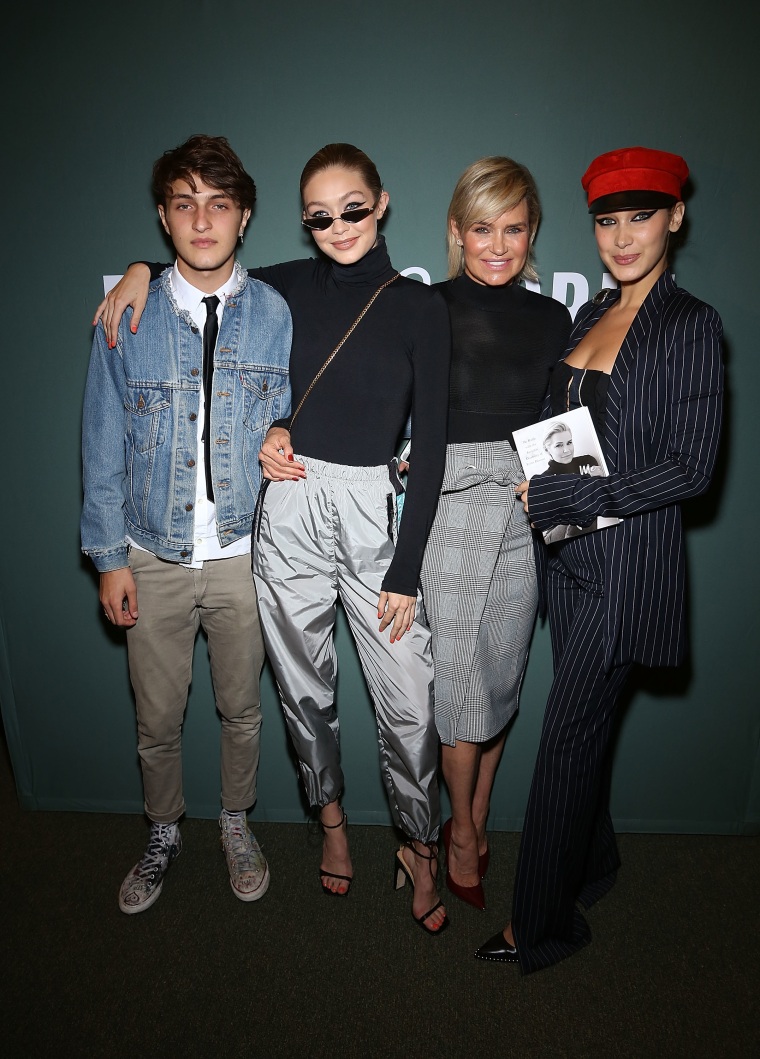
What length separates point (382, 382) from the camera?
1929 mm

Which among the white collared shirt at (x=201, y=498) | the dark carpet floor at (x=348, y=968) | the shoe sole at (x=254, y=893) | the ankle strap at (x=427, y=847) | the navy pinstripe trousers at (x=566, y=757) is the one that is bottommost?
the dark carpet floor at (x=348, y=968)

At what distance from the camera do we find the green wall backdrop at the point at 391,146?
204 centimetres

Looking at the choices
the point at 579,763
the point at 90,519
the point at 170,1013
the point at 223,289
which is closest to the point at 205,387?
the point at 223,289

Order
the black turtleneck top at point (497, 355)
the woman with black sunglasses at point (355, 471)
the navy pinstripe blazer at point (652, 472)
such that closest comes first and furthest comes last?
the navy pinstripe blazer at point (652, 472)
the woman with black sunglasses at point (355, 471)
the black turtleneck top at point (497, 355)

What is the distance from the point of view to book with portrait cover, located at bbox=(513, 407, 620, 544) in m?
1.79

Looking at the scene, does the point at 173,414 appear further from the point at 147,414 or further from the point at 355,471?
the point at 355,471

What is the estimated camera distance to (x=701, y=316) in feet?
5.49

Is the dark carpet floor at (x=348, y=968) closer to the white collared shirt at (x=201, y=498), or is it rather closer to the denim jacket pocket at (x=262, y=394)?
the white collared shirt at (x=201, y=498)

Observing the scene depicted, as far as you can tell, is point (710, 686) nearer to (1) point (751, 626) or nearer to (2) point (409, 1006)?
(1) point (751, 626)

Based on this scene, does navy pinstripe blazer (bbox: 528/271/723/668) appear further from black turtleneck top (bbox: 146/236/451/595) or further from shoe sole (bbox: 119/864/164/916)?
shoe sole (bbox: 119/864/164/916)

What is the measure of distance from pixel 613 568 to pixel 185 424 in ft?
4.04

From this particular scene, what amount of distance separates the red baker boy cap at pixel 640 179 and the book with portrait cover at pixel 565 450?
1.70 ft

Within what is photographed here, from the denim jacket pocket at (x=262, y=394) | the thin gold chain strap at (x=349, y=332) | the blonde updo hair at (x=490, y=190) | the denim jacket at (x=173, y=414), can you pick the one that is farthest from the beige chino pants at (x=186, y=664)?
the blonde updo hair at (x=490, y=190)

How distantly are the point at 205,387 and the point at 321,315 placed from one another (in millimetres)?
387
